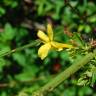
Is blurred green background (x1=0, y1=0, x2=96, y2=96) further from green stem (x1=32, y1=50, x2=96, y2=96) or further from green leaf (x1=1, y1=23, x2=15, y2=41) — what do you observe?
green stem (x1=32, y1=50, x2=96, y2=96)

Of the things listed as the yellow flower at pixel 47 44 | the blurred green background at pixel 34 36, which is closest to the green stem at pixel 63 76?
the yellow flower at pixel 47 44

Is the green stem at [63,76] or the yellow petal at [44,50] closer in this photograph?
the green stem at [63,76]

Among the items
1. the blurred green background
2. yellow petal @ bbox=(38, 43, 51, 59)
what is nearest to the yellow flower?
yellow petal @ bbox=(38, 43, 51, 59)

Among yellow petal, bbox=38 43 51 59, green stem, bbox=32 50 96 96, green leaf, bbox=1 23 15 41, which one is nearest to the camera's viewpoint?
green stem, bbox=32 50 96 96

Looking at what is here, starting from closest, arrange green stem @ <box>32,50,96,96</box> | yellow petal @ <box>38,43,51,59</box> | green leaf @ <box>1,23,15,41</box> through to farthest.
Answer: green stem @ <box>32,50,96,96</box> < yellow petal @ <box>38,43,51,59</box> < green leaf @ <box>1,23,15,41</box>

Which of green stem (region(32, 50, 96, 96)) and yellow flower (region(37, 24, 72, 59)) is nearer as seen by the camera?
green stem (region(32, 50, 96, 96))

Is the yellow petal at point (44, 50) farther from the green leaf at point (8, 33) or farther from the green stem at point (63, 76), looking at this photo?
the green leaf at point (8, 33)
